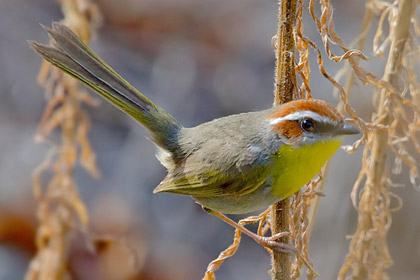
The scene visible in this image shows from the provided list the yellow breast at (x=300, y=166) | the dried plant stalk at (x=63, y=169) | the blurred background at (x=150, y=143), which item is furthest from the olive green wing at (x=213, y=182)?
the blurred background at (x=150, y=143)

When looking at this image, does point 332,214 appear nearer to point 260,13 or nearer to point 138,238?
point 138,238

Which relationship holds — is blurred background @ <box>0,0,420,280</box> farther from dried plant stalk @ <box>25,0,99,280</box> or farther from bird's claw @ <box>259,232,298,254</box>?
bird's claw @ <box>259,232,298,254</box>

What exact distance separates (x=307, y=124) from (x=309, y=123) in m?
0.02

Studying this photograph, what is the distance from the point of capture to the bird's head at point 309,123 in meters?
2.18

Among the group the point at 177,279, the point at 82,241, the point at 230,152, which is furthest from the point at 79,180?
the point at 230,152

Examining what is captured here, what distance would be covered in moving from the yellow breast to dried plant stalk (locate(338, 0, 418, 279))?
15 cm

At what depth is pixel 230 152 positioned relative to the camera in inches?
102

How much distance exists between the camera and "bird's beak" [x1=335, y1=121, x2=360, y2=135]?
7.14 feet

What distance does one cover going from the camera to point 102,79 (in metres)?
2.67

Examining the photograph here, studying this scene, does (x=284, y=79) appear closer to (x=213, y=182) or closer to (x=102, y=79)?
(x=213, y=182)

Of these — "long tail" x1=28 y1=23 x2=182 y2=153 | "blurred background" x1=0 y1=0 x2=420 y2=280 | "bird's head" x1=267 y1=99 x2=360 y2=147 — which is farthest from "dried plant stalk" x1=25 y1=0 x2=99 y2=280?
"bird's head" x1=267 y1=99 x2=360 y2=147

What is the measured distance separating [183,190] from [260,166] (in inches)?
15.6

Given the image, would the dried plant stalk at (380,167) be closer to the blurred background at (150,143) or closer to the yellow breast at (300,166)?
the yellow breast at (300,166)

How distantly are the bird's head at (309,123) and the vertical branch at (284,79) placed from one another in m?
0.05
